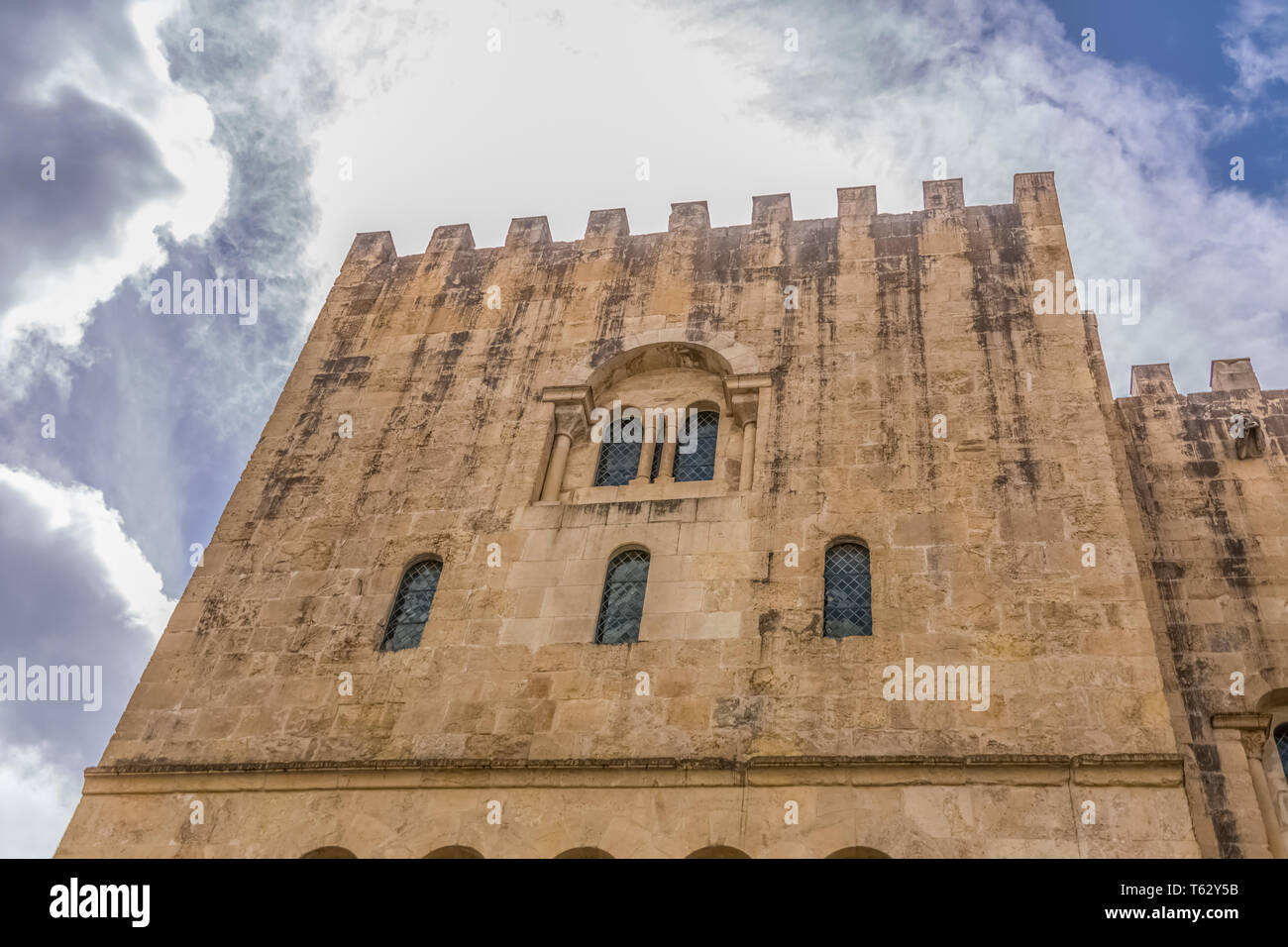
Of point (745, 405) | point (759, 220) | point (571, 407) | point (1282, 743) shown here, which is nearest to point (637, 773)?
point (745, 405)

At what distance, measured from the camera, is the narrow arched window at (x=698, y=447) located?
14352 mm

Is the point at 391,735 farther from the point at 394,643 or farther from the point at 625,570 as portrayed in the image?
the point at 625,570

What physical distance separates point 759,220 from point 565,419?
4.79 meters

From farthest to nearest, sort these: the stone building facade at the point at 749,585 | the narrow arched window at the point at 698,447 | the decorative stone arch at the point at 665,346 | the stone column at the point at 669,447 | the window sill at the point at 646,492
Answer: the decorative stone arch at the point at 665,346 → the narrow arched window at the point at 698,447 → the stone column at the point at 669,447 → the window sill at the point at 646,492 → the stone building facade at the point at 749,585

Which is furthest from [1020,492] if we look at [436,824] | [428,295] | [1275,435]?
[428,295]

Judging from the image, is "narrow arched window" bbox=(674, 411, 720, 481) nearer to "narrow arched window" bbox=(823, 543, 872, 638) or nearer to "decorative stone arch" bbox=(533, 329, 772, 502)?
"decorative stone arch" bbox=(533, 329, 772, 502)

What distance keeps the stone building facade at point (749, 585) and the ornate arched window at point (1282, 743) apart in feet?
0.30

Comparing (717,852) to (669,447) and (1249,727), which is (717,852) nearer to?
(669,447)

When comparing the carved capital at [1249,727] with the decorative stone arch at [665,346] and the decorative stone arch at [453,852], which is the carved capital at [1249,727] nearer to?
the decorative stone arch at [665,346]

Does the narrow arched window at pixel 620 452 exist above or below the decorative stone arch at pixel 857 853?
above

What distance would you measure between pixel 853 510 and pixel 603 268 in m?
6.32

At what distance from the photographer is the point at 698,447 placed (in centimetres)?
1470

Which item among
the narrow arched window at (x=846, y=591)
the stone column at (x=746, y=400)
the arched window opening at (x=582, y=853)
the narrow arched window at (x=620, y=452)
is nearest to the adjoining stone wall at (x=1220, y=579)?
the narrow arched window at (x=846, y=591)
